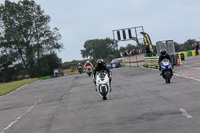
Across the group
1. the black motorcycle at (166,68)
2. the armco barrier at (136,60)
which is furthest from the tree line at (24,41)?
the black motorcycle at (166,68)

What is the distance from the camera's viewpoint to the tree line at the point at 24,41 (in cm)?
8175

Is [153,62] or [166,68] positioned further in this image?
[153,62]

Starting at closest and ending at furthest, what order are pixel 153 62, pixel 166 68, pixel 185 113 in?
1. pixel 185 113
2. pixel 166 68
3. pixel 153 62

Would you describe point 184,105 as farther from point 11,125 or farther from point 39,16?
point 39,16

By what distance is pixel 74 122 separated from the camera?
10.8 meters

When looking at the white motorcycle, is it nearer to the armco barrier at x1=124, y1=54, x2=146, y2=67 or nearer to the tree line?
the armco barrier at x1=124, y1=54, x2=146, y2=67

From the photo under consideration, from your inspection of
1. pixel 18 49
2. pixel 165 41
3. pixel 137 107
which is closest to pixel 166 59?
pixel 137 107

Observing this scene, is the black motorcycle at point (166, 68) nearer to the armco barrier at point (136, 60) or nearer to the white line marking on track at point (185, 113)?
the white line marking on track at point (185, 113)

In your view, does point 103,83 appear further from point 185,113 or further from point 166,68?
point 185,113

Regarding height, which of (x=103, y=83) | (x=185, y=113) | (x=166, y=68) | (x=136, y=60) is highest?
(x=136, y=60)

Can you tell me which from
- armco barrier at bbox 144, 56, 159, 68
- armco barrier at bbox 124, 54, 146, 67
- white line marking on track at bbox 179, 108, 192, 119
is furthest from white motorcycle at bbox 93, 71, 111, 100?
armco barrier at bbox 124, 54, 146, 67

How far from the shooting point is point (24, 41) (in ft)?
272

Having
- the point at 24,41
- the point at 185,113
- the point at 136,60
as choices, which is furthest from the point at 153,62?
the point at 24,41

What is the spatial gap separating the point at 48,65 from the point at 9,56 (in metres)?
7.87
